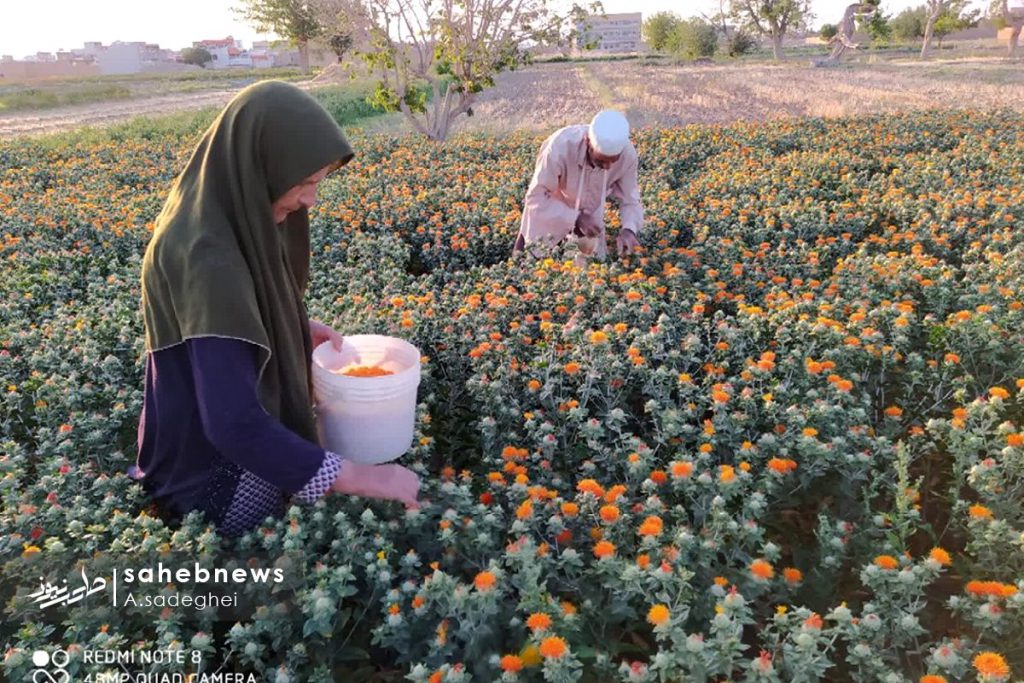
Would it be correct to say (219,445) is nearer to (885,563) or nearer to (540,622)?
(540,622)

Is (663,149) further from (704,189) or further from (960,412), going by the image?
(960,412)

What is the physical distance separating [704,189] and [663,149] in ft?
9.50

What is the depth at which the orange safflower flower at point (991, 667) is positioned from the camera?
142cm

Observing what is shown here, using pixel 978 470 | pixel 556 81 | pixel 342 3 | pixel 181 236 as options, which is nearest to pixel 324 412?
pixel 181 236

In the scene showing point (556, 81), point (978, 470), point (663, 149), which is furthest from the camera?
point (556, 81)

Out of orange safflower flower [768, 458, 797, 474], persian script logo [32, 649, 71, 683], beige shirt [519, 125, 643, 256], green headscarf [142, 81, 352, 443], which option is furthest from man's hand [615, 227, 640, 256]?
persian script logo [32, 649, 71, 683]

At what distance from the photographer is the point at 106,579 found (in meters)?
1.77

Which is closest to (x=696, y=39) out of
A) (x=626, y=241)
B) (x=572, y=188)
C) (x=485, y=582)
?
(x=572, y=188)

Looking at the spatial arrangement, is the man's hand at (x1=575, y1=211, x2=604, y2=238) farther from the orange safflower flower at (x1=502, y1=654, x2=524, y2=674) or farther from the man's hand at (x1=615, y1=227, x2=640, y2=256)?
the orange safflower flower at (x1=502, y1=654, x2=524, y2=674)

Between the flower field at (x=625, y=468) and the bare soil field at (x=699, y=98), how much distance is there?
8.74 m

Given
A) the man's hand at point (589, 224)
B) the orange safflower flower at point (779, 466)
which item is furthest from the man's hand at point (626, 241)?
the orange safflower flower at point (779, 466)

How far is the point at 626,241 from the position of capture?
182 inches

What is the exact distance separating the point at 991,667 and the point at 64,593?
209 cm

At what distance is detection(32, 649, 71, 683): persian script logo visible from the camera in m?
1.59
